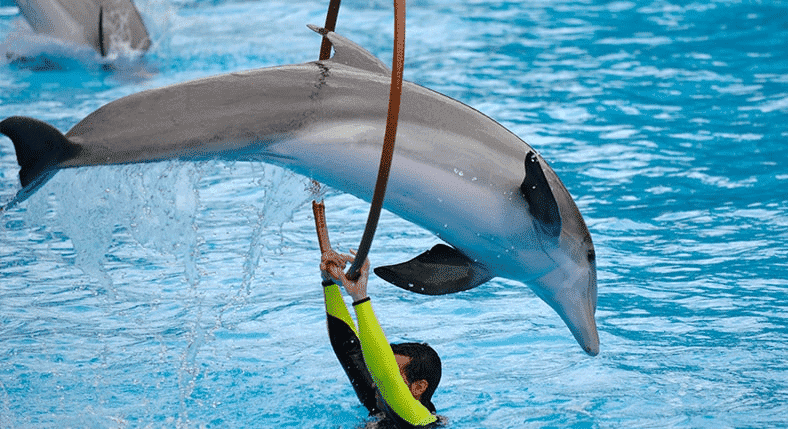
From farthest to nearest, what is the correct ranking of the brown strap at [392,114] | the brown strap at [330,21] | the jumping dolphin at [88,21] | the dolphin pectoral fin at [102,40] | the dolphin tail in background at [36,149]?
the dolphin pectoral fin at [102,40] → the jumping dolphin at [88,21] → the brown strap at [330,21] → the brown strap at [392,114] → the dolphin tail in background at [36,149]

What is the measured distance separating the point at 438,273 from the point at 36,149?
6.44ft

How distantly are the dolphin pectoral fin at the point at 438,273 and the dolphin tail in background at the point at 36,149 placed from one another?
160 cm

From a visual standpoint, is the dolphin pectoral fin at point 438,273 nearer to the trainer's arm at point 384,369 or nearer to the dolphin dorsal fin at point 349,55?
the trainer's arm at point 384,369

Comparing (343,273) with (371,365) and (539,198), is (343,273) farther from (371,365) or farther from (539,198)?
(539,198)

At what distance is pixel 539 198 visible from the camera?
4.36 meters

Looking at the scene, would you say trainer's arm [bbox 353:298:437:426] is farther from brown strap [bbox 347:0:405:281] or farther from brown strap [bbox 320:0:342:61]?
brown strap [bbox 320:0:342:61]

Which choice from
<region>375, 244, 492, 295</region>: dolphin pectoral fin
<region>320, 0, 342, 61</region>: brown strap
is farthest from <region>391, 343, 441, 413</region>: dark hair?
<region>320, 0, 342, 61</region>: brown strap

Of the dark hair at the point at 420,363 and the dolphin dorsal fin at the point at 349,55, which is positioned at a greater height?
the dolphin dorsal fin at the point at 349,55

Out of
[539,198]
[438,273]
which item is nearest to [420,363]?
[438,273]

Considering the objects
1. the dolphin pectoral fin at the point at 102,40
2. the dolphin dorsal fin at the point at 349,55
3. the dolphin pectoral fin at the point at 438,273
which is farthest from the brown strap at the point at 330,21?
the dolphin pectoral fin at the point at 102,40

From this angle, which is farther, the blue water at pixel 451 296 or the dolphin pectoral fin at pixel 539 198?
the blue water at pixel 451 296

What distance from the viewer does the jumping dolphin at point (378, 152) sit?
3742 mm

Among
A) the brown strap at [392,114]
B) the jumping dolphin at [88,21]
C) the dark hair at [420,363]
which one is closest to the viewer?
the brown strap at [392,114]

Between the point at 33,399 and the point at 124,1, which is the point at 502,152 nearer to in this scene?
the point at 33,399
